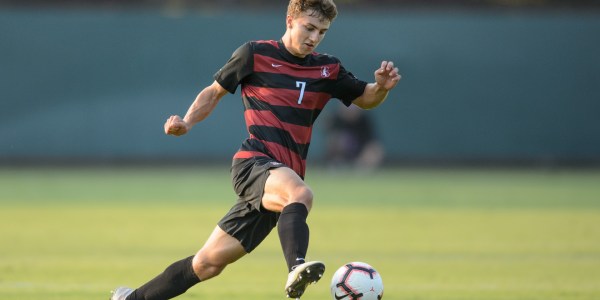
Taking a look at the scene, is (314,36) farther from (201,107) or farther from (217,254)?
(217,254)

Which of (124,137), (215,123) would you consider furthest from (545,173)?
(124,137)

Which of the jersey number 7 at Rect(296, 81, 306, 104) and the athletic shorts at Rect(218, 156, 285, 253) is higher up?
the jersey number 7 at Rect(296, 81, 306, 104)

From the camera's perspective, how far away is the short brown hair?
24.4 ft

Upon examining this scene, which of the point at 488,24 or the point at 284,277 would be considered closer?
the point at 284,277

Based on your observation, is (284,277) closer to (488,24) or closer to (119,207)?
(119,207)

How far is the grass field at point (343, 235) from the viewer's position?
34.1ft

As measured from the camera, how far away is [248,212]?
7410mm

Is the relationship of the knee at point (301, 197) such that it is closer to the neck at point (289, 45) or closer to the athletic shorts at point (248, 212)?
the athletic shorts at point (248, 212)

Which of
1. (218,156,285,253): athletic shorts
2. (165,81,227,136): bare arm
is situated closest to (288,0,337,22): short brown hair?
(165,81,227,136): bare arm

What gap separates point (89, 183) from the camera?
24578 mm

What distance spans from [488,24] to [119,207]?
1430cm

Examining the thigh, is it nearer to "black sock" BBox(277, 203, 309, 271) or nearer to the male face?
"black sock" BBox(277, 203, 309, 271)

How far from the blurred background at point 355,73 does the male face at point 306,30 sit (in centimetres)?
2185

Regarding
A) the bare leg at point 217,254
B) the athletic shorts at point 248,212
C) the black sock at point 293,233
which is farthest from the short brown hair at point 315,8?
the bare leg at point 217,254
